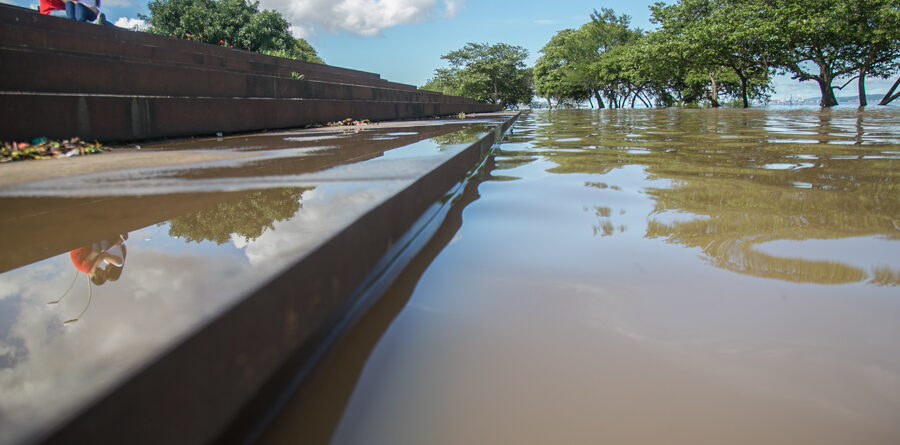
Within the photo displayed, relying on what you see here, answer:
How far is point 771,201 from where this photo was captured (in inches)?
74.3

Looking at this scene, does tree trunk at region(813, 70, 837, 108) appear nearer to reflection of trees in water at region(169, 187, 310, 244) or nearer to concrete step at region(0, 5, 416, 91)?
concrete step at region(0, 5, 416, 91)

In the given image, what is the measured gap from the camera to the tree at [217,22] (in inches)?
949

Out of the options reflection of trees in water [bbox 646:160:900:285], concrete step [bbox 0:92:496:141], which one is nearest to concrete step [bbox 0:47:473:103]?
concrete step [bbox 0:92:496:141]

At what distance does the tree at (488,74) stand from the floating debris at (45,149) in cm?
4747

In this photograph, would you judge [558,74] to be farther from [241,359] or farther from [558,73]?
[241,359]

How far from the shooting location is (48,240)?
39.8 inches

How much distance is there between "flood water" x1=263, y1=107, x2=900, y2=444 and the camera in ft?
2.23

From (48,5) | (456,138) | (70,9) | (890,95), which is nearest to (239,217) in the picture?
(456,138)

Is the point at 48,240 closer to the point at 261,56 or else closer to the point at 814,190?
the point at 814,190

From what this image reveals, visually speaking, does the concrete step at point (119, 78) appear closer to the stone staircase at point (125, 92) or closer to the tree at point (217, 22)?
the stone staircase at point (125, 92)

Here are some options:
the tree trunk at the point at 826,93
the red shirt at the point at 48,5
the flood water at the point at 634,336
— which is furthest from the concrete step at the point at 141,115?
the tree trunk at the point at 826,93

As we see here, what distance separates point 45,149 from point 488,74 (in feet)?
163

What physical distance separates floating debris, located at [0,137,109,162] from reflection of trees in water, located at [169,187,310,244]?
197 centimetres

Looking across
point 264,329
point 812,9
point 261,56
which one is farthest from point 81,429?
point 812,9
